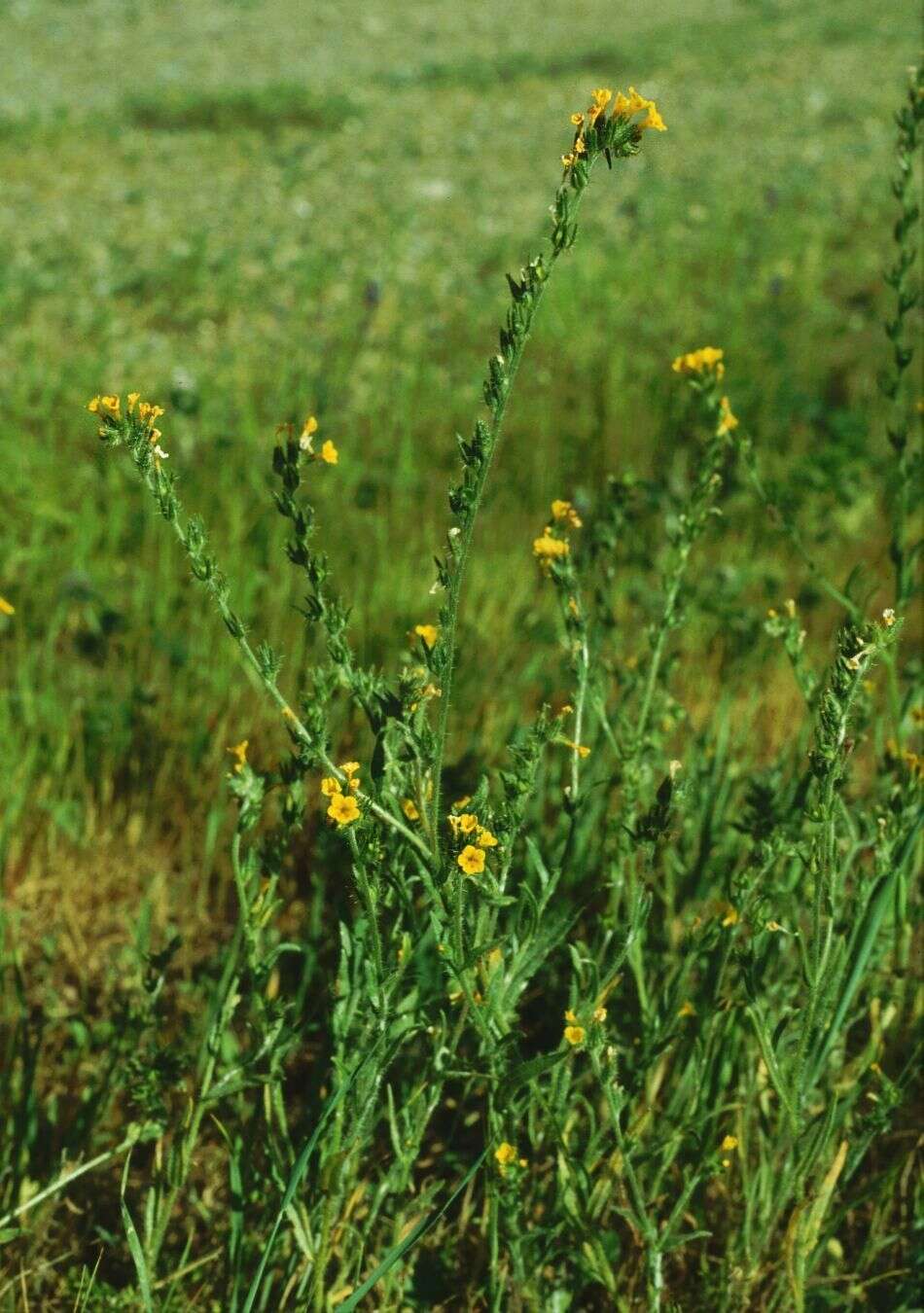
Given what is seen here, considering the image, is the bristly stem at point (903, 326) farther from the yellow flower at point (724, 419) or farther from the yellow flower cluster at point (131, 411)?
the yellow flower cluster at point (131, 411)

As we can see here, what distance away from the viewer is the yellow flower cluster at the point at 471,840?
133 cm

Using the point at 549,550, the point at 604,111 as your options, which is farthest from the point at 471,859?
the point at 604,111

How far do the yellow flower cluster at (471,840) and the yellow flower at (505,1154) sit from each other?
324 mm

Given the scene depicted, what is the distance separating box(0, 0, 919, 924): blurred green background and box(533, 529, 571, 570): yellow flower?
32.4 inches

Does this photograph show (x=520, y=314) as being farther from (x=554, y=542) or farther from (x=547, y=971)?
(x=547, y=971)

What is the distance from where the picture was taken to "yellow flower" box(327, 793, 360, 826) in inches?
51.7

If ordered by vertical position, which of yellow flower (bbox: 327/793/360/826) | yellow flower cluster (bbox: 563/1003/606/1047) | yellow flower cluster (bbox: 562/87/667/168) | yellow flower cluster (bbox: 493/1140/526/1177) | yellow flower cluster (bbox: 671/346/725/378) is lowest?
yellow flower cluster (bbox: 493/1140/526/1177)

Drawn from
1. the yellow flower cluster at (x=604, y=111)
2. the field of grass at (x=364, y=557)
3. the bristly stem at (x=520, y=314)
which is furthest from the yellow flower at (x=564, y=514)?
the yellow flower cluster at (x=604, y=111)

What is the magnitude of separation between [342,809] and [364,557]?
6.32 feet

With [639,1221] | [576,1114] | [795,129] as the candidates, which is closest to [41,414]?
[576,1114]

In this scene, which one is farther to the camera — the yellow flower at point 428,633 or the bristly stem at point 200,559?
the yellow flower at point 428,633

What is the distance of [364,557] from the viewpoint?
10.5 ft

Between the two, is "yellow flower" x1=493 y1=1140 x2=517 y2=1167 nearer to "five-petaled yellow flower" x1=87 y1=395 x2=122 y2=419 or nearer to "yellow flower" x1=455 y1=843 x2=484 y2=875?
"yellow flower" x1=455 y1=843 x2=484 y2=875

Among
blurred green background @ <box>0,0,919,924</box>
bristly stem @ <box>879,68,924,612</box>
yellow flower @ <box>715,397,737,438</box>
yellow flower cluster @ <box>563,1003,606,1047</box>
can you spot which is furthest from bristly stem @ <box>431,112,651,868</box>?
blurred green background @ <box>0,0,919,924</box>
